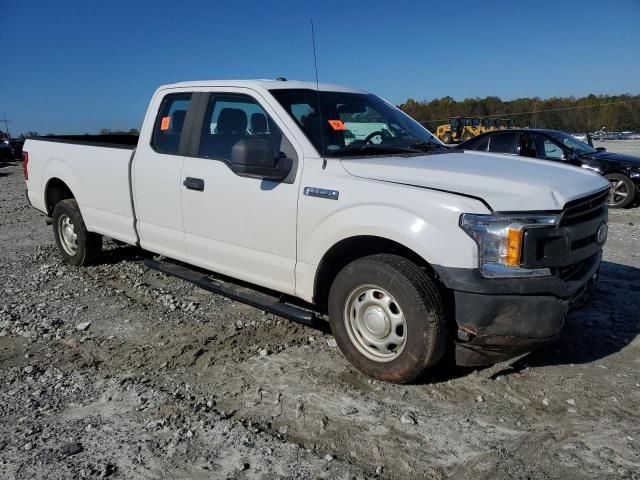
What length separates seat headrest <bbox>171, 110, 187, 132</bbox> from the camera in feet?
16.2

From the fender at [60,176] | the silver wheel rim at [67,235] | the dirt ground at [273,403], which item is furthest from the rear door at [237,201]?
the silver wheel rim at [67,235]

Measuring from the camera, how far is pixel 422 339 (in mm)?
3371

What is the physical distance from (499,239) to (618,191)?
9.60 meters

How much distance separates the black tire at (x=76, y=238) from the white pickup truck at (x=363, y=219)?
112 centimetres

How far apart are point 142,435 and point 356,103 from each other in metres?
3.12

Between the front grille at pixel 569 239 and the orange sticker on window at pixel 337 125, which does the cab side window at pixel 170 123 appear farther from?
the front grille at pixel 569 239

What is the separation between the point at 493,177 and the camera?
3.44 meters

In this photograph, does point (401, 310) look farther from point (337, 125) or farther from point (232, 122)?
point (232, 122)

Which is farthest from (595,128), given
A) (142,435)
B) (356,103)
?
(142,435)

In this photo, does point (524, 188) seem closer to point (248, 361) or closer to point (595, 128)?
point (248, 361)

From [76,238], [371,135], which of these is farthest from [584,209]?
[76,238]

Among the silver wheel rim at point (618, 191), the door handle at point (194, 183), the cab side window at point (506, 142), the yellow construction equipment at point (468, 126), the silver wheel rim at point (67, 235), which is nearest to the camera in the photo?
the door handle at point (194, 183)

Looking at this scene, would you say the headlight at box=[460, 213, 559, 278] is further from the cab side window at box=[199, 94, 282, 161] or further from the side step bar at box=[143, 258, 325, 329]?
the cab side window at box=[199, 94, 282, 161]

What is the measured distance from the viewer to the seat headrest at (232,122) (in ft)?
14.9
